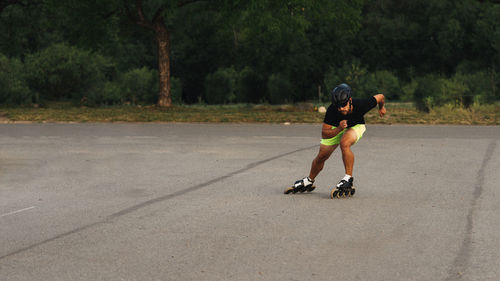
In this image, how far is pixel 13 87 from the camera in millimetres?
30078

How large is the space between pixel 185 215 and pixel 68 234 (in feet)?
4.42

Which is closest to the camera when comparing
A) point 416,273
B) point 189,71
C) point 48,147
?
point 416,273

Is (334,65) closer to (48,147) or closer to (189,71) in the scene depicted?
(189,71)

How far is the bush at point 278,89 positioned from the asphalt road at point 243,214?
2355 cm

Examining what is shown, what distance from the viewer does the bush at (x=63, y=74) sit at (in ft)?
99.8

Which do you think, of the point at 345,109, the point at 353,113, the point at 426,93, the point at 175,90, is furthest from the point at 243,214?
the point at 175,90

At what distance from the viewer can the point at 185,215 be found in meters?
7.60

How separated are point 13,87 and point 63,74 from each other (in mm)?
2133

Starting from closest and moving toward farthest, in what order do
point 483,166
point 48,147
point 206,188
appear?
point 206,188, point 483,166, point 48,147

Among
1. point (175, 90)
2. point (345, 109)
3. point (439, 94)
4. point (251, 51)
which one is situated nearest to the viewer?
point (345, 109)

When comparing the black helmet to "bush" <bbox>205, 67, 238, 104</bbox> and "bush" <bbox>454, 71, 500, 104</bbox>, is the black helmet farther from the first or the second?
"bush" <bbox>205, 67, 238, 104</bbox>

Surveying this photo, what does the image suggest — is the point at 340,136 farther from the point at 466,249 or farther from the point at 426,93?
the point at 426,93

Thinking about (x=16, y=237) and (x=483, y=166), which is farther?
(x=483, y=166)

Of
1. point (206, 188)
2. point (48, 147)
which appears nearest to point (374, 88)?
point (48, 147)
